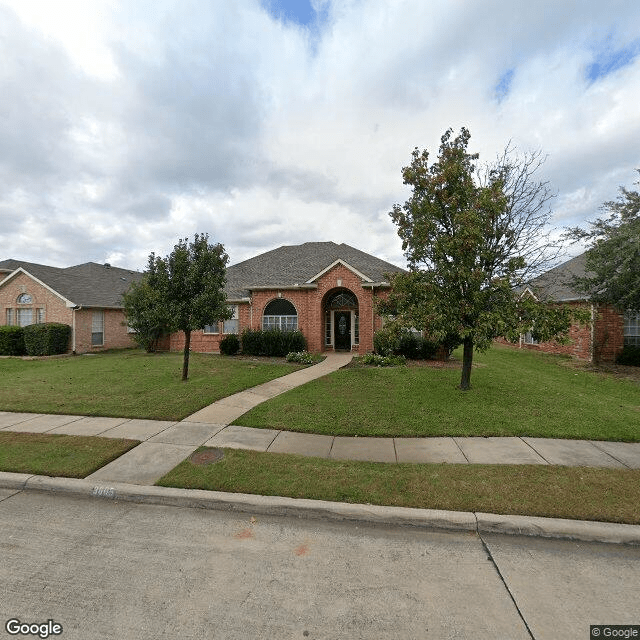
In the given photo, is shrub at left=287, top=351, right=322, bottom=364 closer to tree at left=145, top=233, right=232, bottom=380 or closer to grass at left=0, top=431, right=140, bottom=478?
tree at left=145, top=233, right=232, bottom=380

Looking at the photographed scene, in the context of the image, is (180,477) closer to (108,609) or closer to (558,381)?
(108,609)

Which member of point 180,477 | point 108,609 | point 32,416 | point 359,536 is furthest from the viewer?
point 32,416

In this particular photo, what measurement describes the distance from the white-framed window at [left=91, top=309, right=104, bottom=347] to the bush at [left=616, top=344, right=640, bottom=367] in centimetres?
2647

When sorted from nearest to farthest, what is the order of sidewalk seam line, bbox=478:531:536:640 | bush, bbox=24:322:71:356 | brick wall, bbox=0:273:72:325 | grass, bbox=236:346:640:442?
sidewalk seam line, bbox=478:531:536:640, grass, bbox=236:346:640:442, bush, bbox=24:322:71:356, brick wall, bbox=0:273:72:325

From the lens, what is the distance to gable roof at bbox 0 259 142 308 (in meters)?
20.3

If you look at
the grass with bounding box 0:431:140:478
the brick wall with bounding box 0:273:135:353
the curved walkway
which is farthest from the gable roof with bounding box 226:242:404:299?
the grass with bounding box 0:431:140:478

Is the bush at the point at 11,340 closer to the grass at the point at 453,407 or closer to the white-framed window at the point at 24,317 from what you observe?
the white-framed window at the point at 24,317

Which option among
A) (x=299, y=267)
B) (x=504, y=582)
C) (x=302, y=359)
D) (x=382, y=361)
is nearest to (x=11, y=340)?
(x=299, y=267)

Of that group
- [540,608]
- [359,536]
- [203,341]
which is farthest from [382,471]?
[203,341]

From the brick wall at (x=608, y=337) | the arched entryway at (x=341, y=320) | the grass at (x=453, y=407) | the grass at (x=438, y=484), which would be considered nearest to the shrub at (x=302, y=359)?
the grass at (x=453, y=407)

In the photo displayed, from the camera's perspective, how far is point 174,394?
917 cm

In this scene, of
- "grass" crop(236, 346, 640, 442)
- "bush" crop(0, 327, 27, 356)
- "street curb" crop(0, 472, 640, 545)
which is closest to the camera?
"street curb" crop(0, 472, 640, 545)

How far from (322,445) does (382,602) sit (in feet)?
10.4

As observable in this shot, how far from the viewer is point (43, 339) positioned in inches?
717
